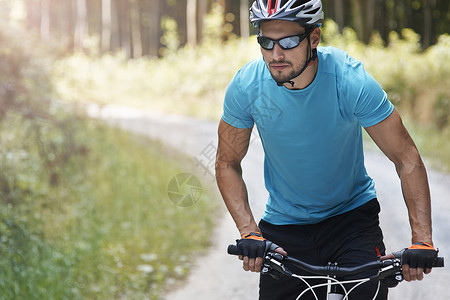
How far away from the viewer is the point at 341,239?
9.38 feet

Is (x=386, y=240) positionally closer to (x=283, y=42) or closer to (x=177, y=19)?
(x=283, y=42)

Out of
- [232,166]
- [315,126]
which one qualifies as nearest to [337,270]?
[315,126]

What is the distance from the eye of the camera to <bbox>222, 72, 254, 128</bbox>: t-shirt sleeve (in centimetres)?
289

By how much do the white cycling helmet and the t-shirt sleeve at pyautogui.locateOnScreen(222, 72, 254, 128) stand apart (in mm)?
327

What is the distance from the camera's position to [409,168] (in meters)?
2.64

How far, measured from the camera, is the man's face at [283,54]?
8.85 feet

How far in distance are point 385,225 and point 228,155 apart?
447 centimetres

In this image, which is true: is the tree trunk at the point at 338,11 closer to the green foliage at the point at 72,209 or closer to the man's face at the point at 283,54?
the green foliage at the point at 72,209

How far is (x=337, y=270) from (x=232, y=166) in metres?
0.79

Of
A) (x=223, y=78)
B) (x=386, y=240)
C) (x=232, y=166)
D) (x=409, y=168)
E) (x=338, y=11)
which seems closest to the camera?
(x=409, y=168)

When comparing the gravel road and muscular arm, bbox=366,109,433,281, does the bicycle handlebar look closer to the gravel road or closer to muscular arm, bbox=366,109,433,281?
muscular arm, bbox=366,109,433,281

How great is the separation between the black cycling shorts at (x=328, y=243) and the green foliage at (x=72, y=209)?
2740 mm

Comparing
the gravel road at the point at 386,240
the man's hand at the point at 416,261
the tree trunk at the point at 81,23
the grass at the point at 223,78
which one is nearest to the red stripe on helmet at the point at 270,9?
the man's hand at the point at 416,261

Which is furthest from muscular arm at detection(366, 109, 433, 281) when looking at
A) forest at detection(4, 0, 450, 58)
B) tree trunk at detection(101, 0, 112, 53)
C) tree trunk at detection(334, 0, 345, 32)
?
tree trunk at detection(101, 0, 112, 53)
